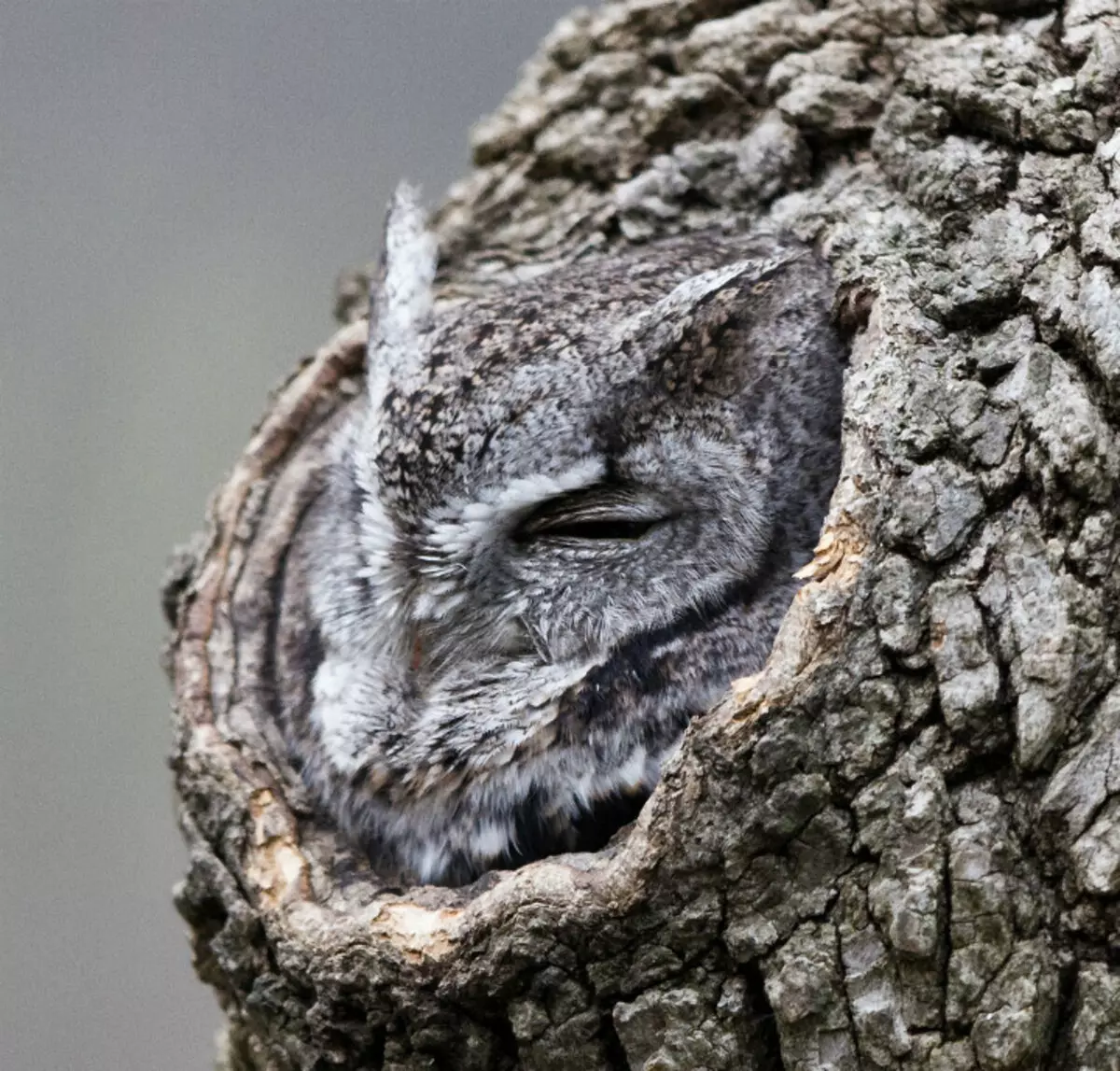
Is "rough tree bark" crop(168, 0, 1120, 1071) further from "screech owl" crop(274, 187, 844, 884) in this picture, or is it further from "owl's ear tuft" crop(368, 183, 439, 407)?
"owl's ear tuft" crop(368, 183, 439, 407)

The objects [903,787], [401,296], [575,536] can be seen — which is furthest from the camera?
[401,296]

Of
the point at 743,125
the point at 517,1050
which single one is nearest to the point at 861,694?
the point at 517,1050

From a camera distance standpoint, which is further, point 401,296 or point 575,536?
point 401,296

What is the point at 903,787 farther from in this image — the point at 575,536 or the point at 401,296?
the point at 401,296

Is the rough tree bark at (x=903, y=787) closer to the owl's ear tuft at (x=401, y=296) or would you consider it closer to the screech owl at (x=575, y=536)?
the screech owl at (x=575, y=536)

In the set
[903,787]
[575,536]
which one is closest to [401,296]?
[575,536]

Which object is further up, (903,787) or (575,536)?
(575,536)

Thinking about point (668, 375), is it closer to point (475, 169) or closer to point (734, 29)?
point (734, 29)

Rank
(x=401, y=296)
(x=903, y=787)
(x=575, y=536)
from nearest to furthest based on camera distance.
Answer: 1. (x=903, y=787)
2. (x=575, y=536)
3. (x=401, y=296)
